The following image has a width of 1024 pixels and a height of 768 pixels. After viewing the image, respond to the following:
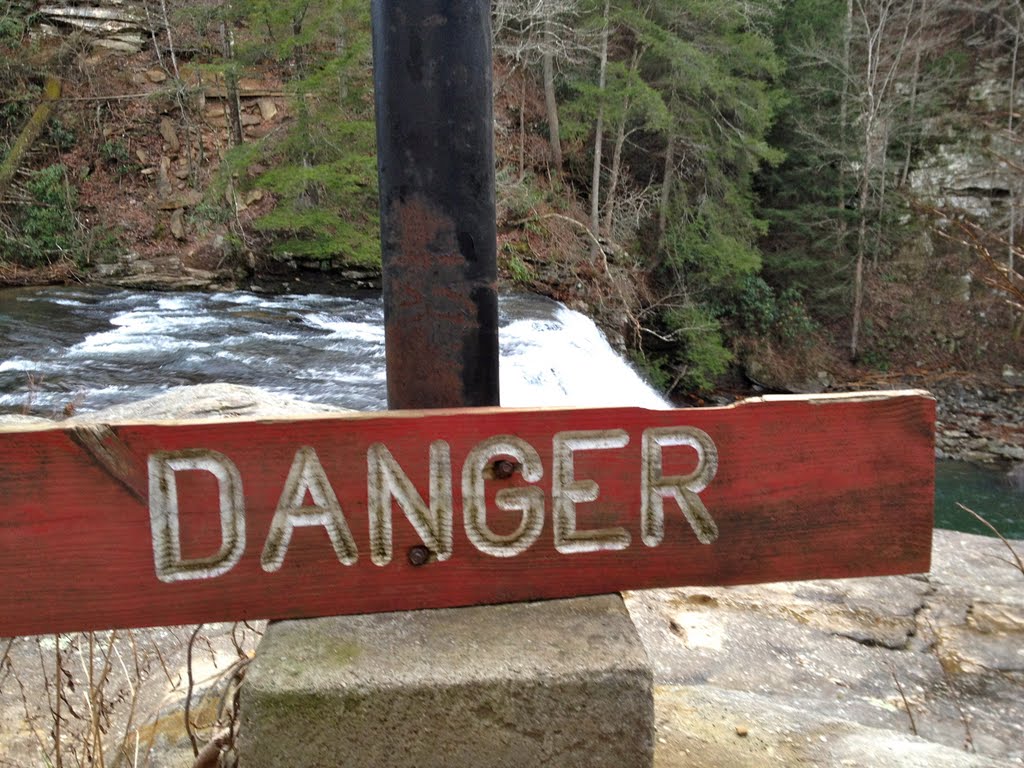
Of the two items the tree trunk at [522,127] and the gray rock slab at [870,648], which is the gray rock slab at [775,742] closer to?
the gray rock slab at [870,648]

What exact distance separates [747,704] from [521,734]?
1205mm

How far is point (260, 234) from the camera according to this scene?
1423 cm

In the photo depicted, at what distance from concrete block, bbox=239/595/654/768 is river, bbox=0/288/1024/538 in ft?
14.6

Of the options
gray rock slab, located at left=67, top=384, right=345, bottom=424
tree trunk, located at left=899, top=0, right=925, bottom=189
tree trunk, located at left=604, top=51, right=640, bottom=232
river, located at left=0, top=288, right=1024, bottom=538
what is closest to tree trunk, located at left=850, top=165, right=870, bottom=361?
tree trunk, located at left=899, top=0, right=925, bottom=189

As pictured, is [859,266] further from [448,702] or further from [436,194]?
[448,702]

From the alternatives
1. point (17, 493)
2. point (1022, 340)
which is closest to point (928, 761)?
point (17, 493)

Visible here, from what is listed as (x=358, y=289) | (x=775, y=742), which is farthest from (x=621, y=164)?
(x=775, y=742)

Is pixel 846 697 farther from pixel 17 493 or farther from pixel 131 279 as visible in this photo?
pixel 131 279

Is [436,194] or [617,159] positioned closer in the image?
[436,194]

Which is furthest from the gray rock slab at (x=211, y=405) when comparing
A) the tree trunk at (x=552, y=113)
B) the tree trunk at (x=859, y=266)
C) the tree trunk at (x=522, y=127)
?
the tree trunk at (x=859, y=266)

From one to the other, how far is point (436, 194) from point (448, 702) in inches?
31.3

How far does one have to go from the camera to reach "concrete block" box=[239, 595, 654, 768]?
117cm

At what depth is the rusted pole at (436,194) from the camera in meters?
1.35

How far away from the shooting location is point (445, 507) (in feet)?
4.18
